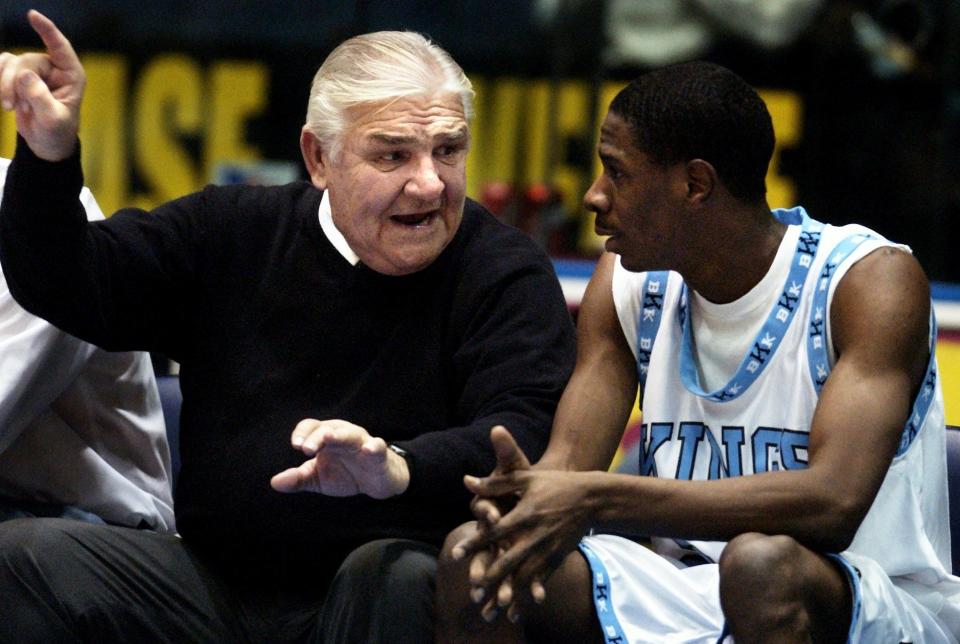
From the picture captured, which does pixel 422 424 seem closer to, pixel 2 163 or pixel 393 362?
pixel 393 362

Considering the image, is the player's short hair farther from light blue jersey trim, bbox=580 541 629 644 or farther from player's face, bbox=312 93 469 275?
light blue jersey trim, bbox=580 541 629 644

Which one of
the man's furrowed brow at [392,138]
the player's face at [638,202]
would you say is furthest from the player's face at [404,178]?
the player's face at [638,202]

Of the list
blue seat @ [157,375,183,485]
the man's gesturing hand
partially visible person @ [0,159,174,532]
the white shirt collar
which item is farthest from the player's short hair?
blue seat @ [157,375,183,485]

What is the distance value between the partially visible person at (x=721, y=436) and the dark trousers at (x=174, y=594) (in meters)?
0.12

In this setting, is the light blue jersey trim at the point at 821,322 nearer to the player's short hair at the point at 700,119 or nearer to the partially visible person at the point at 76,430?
the player's short hair at the point at 700,119

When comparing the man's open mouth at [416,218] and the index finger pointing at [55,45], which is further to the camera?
the man's open mouth at [416,218]

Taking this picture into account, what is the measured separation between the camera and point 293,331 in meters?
3.16

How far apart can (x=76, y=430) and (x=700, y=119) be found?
1.39 meters

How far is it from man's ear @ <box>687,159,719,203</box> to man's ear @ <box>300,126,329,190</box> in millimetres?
735

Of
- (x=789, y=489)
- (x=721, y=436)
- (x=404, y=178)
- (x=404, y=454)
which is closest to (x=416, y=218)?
(x=404, y=178)

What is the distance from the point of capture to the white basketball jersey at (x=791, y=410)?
2893 millimetres

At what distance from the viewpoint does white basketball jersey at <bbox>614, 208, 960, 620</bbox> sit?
9.49ft

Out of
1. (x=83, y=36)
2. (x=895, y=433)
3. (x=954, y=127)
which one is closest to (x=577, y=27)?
(x=954, y=127)

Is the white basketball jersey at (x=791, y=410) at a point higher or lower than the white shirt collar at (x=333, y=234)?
lower
